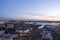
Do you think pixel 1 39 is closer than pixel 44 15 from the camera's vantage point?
Yes

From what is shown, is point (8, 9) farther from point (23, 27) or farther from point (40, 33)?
point (40, 33)

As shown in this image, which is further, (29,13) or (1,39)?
(29,13)

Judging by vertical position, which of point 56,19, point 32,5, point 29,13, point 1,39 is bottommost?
point 1,39

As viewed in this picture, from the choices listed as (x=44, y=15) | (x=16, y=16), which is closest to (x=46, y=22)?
(x=44, y=15)

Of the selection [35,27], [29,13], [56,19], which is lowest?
[35,27]

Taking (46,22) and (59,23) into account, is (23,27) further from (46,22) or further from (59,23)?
(59,23)

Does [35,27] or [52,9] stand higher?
[52,9]

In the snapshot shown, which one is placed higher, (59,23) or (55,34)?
(59,23)

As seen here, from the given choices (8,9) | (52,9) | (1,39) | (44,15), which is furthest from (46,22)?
(1,39)

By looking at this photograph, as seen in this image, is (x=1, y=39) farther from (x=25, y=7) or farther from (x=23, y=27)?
(x=25, y=7)
